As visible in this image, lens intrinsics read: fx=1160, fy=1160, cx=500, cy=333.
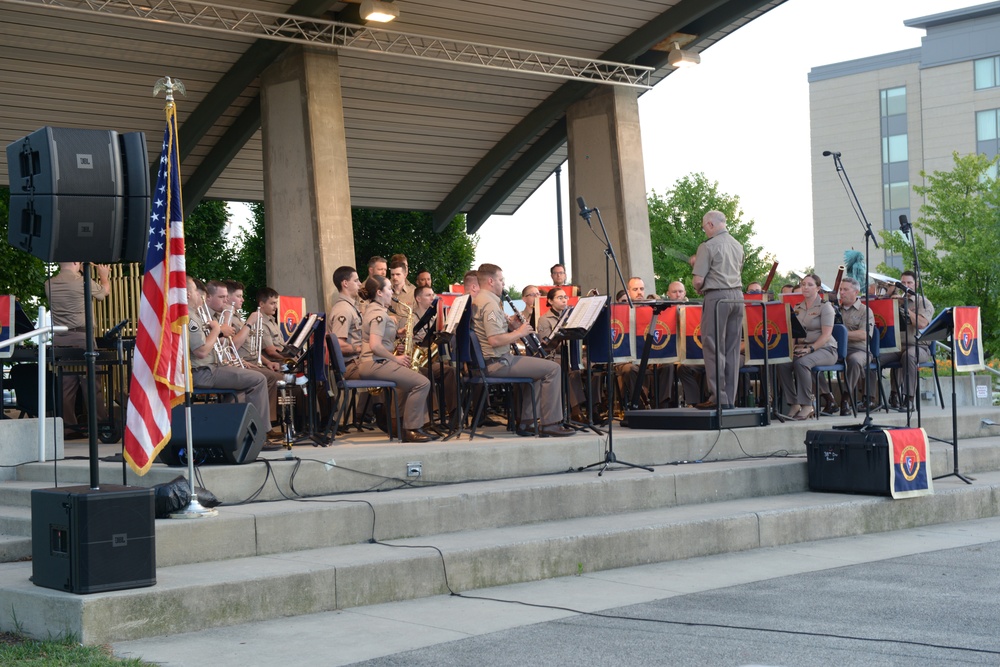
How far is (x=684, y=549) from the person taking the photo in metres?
8.09

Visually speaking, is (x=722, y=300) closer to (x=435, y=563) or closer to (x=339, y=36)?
(x=435, y=563)

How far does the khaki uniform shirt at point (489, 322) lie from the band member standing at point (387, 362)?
65cm

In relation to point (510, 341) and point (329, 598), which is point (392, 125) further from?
point (329, 598)

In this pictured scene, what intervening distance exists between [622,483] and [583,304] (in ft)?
6.59

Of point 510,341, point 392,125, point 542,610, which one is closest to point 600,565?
point 542,610

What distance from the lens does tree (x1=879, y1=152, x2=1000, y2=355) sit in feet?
112

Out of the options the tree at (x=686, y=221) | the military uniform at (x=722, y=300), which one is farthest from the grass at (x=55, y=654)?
the tree at (x=686, y=221)

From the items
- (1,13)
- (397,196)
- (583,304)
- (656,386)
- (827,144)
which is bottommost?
(656,386)

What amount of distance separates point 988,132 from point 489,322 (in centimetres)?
5571

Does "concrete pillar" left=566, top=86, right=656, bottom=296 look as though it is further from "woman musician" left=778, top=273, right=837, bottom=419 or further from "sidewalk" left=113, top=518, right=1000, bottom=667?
"sidewalk" left=113, top=518, right=1000, bottom=667

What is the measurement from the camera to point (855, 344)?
13219mm

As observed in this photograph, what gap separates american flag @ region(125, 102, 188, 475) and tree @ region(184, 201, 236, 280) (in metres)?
23.4

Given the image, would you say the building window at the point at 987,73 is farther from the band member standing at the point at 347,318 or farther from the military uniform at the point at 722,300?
the band member standing at the point at 347,318

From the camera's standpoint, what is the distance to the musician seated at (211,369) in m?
9.21
